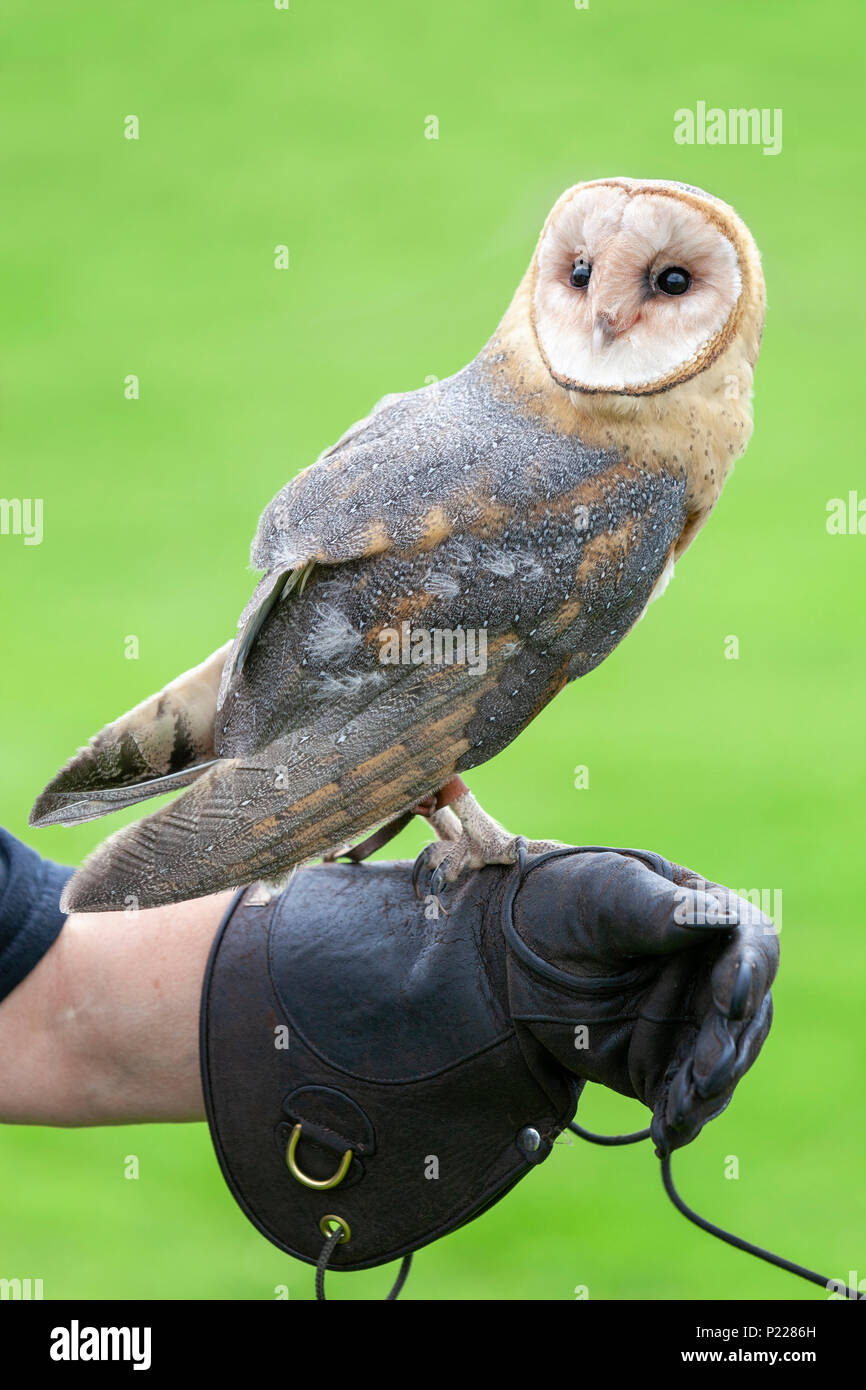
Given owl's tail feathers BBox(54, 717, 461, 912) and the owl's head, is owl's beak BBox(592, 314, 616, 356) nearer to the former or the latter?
the owl's head

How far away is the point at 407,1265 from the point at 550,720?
357cm

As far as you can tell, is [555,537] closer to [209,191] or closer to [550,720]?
[550,720]

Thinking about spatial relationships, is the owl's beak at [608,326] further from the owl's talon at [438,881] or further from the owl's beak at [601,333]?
the owl's talon at [438,881]

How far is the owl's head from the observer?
1786 mm

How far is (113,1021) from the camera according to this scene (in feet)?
6.49

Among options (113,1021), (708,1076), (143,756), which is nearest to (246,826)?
(143,756)

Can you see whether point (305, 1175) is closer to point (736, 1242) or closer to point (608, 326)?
point (736, 1242)

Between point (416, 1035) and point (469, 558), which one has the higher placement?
point (469, 558)

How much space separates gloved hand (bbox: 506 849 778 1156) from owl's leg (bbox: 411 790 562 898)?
63 millimetres

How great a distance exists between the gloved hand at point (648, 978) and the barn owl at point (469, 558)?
7.3 inches

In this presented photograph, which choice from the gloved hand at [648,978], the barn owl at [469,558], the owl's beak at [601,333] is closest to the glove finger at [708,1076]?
the gloved hand at [648,978]

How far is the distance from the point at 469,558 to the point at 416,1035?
0.52 metres

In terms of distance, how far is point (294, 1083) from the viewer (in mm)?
1870

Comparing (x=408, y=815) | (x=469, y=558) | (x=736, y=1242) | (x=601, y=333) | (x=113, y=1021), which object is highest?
(x=601, y=333)
